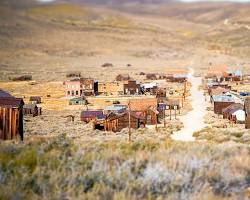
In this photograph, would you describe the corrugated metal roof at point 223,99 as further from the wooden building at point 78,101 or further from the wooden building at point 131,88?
the wooden building at point 131,88

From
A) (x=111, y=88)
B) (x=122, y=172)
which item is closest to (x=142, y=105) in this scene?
(x=122, y=172)

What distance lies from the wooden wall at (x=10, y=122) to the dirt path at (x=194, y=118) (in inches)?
383

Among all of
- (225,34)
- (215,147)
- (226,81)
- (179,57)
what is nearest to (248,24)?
(225,34)

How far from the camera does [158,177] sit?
10.8 meters

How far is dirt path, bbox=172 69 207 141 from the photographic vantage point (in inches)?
1280

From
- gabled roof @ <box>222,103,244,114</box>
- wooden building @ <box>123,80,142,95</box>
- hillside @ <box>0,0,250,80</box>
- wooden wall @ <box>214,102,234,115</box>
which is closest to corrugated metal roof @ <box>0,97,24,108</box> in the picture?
gabled roof @ <box>222,103,244,114</box>

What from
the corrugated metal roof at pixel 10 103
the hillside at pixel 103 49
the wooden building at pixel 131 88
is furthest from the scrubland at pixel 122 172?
the hillside at pixel 103 49

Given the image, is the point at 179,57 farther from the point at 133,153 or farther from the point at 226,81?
the point at 133,153

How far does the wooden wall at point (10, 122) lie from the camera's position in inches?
912

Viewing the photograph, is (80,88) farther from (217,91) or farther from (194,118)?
(194,118)

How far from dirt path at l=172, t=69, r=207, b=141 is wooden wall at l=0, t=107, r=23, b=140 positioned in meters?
9.73

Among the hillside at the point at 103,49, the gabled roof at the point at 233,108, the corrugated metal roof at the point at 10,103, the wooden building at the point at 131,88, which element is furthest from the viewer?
the hillside at the point at 103,49

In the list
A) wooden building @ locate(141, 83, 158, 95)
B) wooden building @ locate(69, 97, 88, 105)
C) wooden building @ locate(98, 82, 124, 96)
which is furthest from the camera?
wooden building @ locate(98, 82, 124, 96)

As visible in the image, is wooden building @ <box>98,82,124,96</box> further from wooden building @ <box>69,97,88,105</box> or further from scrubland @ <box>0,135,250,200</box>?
scrubland @ <box>0,135,250,200</box>
